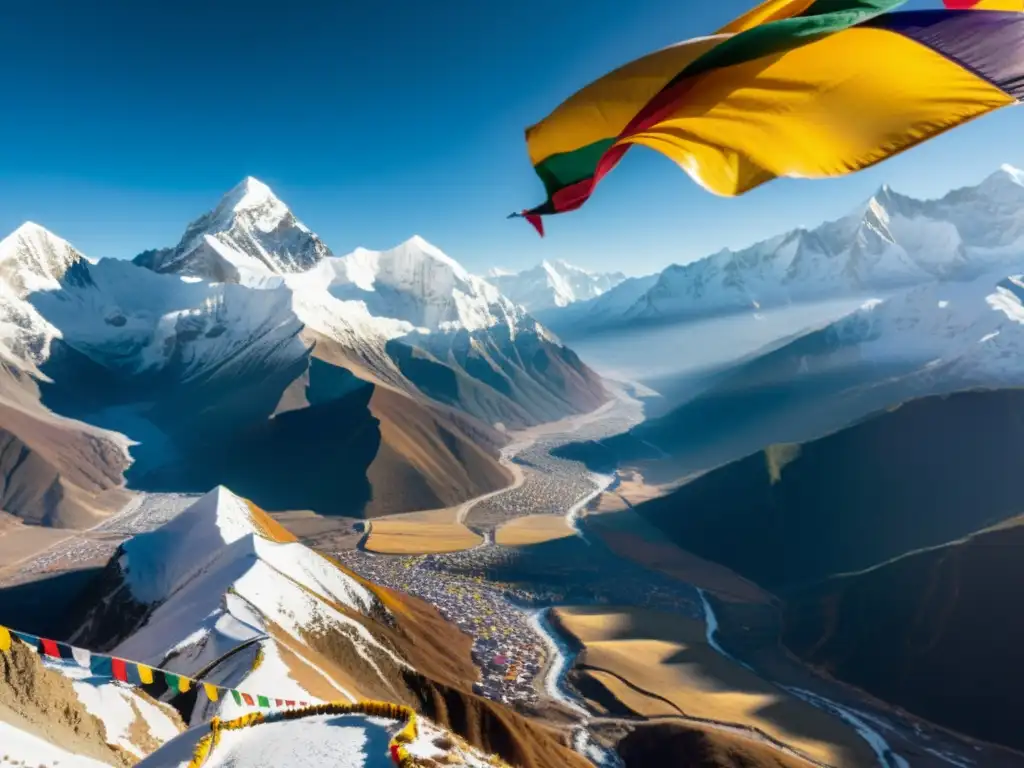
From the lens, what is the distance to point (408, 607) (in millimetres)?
75250

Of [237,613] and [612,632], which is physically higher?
[237,613]

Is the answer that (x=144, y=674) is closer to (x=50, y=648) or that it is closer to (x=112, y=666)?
(x=112, y=666)

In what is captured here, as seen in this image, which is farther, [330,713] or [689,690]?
[689,690]

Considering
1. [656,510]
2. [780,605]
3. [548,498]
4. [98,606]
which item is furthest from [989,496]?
[98,606]

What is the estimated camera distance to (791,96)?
9883 millimetres

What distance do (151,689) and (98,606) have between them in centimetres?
3442

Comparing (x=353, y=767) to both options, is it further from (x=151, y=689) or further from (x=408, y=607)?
(x=408, y=607)

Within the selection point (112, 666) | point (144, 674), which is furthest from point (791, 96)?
point (144, 674)

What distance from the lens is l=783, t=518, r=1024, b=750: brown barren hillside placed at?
62.5 metres

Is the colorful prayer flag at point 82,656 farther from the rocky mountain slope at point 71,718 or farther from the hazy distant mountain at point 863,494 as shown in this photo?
the hazy distant mountain at point 863,494

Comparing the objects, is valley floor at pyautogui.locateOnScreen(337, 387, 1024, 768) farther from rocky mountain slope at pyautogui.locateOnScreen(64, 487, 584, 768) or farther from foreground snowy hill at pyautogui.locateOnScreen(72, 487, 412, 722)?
foreground snowy hill at pyautogui.locateOnScreen(72, 487, 412, 722)

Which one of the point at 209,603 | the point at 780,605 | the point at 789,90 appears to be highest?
the point at 789,90

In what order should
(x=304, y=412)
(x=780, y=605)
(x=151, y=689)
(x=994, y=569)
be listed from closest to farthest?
(x=151, y=689) < (x=994, y=569) < (x=780, y=605) < (x=304, y=412)

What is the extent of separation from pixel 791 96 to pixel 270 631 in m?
46.8
